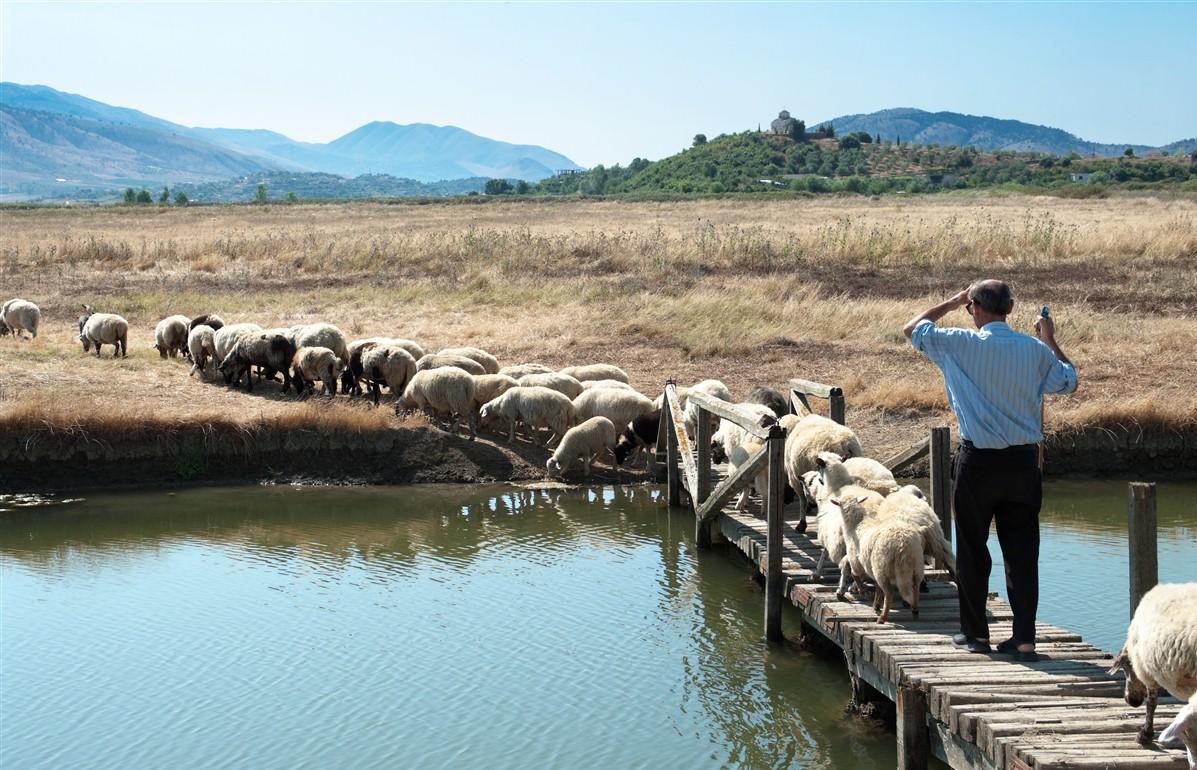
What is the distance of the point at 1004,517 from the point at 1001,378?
0.84m

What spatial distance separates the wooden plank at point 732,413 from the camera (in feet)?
37.4

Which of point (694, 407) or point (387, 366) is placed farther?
point (387, 366)

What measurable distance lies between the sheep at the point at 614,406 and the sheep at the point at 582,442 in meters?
0.45

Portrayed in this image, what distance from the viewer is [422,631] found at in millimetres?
11367

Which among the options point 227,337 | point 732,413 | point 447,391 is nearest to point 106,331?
point 227,337

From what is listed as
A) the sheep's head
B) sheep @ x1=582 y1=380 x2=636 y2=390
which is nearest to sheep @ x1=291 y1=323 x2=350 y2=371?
sheep @ x1=582 y1=380 x2=636 y2=390

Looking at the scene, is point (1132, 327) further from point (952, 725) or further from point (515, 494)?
point (952, 725)

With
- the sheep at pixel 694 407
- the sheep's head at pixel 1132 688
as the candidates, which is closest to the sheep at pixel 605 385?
the sheep at pixel 694 407

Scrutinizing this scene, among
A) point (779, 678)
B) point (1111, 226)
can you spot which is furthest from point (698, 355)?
point (1111, 226)

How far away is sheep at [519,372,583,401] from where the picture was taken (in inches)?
701

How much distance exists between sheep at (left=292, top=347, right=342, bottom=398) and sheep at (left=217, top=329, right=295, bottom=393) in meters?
0.18

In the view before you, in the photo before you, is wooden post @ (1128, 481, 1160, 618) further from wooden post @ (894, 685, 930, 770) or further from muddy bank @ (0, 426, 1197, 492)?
muddy bank @ (0, 426, 1197, 492)

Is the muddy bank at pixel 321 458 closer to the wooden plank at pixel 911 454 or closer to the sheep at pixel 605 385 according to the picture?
the sheep at pixel 605 385

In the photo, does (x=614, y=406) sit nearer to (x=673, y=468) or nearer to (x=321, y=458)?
(x=673, y=468)
